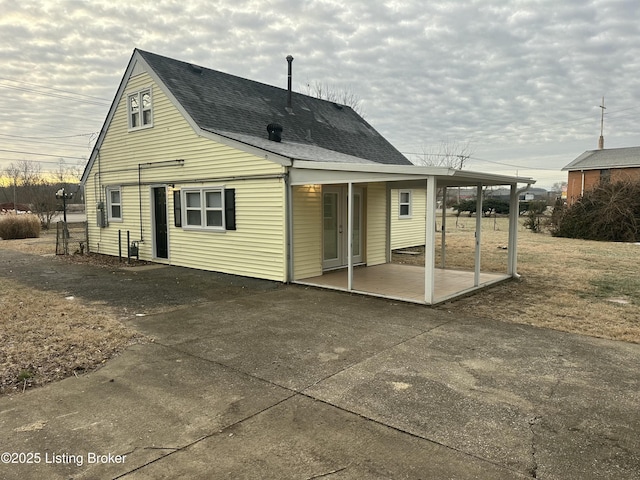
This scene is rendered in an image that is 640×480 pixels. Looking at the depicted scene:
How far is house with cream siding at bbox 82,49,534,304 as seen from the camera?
8617 mm

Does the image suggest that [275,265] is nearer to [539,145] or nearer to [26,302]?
[26,302]

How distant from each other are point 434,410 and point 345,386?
33.1 inches

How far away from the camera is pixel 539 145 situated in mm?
36812

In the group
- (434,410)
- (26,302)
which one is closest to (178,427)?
(434,410)

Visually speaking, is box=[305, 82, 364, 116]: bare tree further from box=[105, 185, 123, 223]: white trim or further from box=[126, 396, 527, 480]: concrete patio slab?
box=[126, 396, 527, 480]: concrete patio slab

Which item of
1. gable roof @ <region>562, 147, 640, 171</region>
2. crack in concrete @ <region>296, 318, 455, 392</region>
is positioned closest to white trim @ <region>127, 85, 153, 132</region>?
crack in concrete @ <region>296, 318, 455, 392</region>

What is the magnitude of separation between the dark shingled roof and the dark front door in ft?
8.81

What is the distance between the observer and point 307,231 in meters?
9.38

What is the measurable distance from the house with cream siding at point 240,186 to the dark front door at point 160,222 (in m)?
0.03

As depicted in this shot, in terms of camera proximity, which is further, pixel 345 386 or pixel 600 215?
pixel 600 215

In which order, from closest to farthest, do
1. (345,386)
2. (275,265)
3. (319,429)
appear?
1. (319,429)
2. (345,386)
3. (275,265)

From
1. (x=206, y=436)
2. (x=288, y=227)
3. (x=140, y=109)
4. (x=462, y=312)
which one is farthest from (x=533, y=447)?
(x=140, y=109)

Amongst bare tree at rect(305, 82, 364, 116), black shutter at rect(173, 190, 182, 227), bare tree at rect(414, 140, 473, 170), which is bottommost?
black shutter at rect(173, 190, 182, 227)

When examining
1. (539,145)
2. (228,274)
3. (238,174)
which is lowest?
(228,274)
